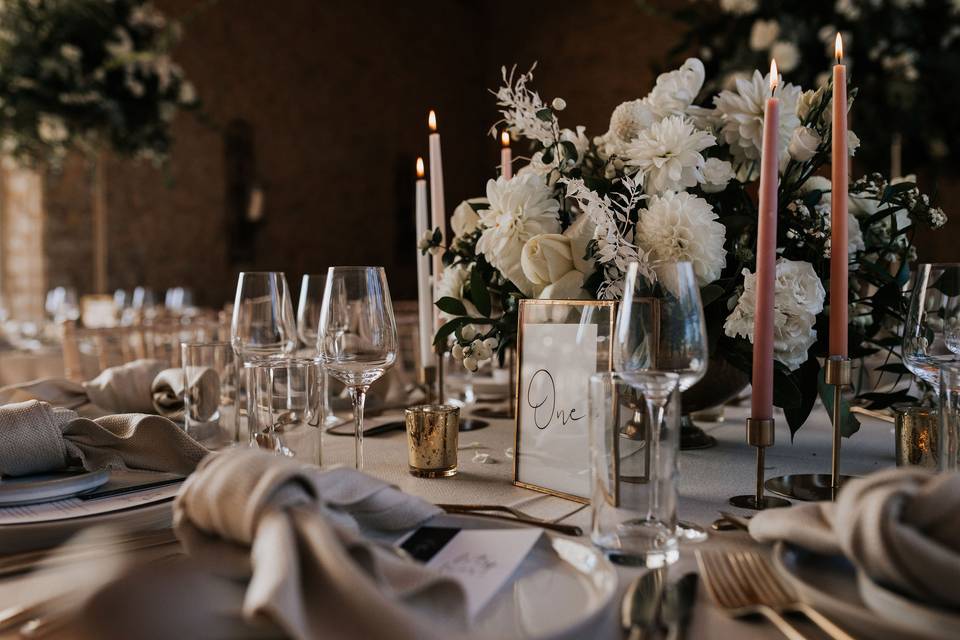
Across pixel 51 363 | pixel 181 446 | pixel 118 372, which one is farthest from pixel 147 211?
pixel 181 446

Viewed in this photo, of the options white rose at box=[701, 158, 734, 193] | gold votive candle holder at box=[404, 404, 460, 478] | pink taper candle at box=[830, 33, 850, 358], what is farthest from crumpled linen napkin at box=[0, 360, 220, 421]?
pink taper candle at box=[830, 33, 850, 358]

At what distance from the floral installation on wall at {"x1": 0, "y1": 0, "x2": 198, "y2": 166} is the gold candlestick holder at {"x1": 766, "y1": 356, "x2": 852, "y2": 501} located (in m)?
3.89

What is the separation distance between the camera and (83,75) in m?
4.12

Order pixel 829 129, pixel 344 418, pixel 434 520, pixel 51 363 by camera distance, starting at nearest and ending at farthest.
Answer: pixel 434 520
pixel 829 129
pixel 344 418
pixel 51 363

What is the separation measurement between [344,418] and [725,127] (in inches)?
35.1

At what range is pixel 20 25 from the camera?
390cm

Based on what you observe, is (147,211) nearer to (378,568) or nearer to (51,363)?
(51,363)

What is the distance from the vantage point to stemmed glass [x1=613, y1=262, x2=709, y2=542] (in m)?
0.82

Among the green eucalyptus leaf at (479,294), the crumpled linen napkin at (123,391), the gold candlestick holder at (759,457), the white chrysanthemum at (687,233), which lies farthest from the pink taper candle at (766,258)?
the crumpled linen napkin at (123,391)

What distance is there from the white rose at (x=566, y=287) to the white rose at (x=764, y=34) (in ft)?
11.2

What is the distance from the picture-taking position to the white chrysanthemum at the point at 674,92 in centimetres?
125

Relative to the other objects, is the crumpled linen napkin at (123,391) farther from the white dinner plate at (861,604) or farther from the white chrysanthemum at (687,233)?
the white dinner plate at (861,604)

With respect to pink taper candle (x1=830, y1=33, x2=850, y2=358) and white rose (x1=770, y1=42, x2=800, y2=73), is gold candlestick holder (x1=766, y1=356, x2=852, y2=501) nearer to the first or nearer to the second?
pink taper candle (x1=830, y1=33, x2=850, y2=358)

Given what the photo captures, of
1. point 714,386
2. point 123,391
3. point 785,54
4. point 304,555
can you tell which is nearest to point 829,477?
point 714,386
